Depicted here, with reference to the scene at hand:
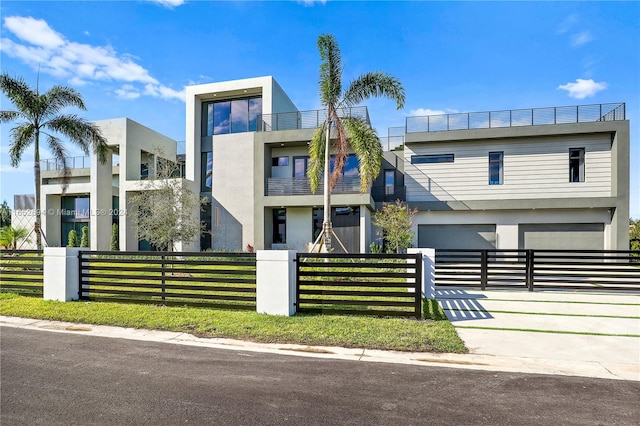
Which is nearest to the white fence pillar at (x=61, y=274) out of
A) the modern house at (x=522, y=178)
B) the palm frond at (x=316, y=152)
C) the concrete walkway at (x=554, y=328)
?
the palm frond at (x=316, y=152)

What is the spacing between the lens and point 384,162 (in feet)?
67.0

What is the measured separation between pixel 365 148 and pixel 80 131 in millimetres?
13401

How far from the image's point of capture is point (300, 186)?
58.5 ft

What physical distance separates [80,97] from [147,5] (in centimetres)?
772

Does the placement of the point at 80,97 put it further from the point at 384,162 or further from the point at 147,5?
the point at 384,162

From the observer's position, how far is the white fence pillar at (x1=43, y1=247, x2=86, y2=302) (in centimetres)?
830

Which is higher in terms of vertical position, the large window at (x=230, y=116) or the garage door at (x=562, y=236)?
the large window at (x=230, y=116)

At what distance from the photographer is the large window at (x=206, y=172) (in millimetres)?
20578

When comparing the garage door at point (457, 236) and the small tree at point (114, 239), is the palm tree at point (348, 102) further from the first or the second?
the small tree at point (114, 239)

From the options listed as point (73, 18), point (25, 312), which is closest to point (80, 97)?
point (73, 18)

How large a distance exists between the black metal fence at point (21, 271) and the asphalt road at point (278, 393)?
4.97 meters

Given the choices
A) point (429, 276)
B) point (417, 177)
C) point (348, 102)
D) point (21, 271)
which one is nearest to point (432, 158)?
point (417, 177)

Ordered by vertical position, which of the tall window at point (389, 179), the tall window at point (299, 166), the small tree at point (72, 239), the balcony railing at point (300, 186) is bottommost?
the small tree at point (72, 239)

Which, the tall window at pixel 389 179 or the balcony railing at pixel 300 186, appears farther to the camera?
the tall window at pixel 389 179
